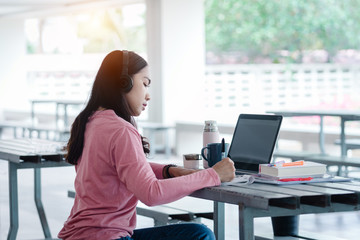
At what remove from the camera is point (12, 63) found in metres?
13.1

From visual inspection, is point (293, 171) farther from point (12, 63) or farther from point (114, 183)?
point (12, 63)

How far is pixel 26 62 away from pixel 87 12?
305 cm

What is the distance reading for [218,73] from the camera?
1173cm

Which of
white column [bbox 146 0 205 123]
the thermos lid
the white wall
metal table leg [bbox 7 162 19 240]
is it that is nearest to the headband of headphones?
the thermos lid

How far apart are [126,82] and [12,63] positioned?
1134 centimetres

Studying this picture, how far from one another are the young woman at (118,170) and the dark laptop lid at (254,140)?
1.08 feet

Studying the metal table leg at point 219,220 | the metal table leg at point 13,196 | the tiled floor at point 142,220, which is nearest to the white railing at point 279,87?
the tiled floor at point 142,220

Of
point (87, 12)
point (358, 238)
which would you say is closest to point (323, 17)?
point (87, 12)

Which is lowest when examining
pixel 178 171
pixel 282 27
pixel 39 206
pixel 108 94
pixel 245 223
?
pixel 39 206

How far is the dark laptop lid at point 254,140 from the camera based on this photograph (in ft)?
7.95

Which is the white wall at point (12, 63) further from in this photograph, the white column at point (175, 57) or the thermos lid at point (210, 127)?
the thermos lid at point (210, 127)

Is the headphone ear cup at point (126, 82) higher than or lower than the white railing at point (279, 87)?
higher

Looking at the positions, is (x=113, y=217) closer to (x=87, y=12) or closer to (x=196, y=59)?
(x=196, y=59)

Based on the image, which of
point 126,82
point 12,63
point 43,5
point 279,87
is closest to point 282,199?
point 126,82
